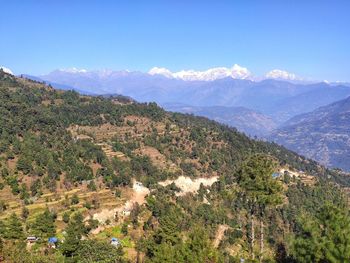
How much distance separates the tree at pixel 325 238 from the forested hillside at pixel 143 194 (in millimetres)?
85

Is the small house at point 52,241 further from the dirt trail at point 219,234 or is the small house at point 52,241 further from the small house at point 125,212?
the dirt trail at point 219,234

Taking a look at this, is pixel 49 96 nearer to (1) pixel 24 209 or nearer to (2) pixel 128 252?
(1) pixel 24 209

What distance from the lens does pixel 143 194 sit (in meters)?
76.6

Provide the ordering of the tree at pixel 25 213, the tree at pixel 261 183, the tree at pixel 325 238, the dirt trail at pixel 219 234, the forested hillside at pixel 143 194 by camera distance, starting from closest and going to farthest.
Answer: the tree at pixel 325 238 → the forested hillside at pixel 143 194 → the tree at pixel 261 183 → the tree at pixel 25 213 → the dirt trail at pixel 219 234

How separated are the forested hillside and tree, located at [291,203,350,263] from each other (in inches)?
3.4

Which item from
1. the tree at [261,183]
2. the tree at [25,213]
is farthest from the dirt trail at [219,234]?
the tree at [25,213]

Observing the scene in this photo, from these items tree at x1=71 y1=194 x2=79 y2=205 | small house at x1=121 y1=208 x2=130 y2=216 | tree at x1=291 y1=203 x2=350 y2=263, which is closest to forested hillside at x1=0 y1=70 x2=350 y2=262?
tree at x1=291 y1=203 x2=350 y2=263

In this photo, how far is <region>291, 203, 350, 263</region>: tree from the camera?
27.8 meters

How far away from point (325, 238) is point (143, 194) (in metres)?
51.0

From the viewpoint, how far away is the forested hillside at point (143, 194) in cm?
3675

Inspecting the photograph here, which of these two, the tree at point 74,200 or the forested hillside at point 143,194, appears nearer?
the forested hillside at point 143,194

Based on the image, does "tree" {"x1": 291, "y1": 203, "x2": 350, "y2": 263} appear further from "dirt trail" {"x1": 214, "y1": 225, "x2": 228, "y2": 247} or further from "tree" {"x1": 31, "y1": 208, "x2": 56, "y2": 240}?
"dirt trail" {"x1": 214, "y1": 225, "x2": 228, "y2": 247}

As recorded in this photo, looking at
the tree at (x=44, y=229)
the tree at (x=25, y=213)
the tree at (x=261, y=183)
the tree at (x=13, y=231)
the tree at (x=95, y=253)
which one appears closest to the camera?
the tree at (x=261, y=183)

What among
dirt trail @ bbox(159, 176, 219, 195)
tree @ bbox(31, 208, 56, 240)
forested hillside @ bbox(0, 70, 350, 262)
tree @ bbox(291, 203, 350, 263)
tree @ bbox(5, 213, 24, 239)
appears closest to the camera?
tree @ bbox(291, 203, 350, 263)
